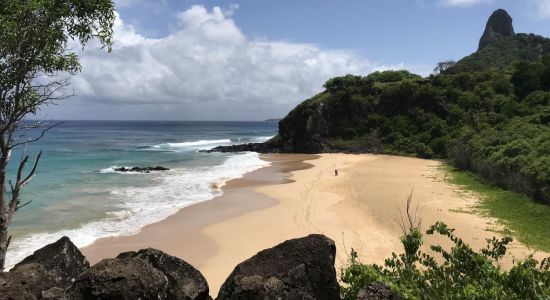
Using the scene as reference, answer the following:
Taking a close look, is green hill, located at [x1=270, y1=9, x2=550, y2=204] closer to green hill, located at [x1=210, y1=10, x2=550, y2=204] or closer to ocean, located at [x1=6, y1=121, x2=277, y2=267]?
green hill, located at [x1=210, y1=10, x2=550, y2=204]

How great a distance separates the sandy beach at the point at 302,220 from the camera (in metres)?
16.9

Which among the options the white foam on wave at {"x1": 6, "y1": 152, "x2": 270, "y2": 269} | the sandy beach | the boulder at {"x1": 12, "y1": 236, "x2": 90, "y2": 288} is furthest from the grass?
the white foam on wave at {"x1": 6, "y1": 152, "x2": 270, "y2": 269}

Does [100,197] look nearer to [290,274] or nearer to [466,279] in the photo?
[290,274]

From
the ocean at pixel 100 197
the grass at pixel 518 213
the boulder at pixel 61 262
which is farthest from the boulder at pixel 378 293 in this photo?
the ocean at pixel 100 197

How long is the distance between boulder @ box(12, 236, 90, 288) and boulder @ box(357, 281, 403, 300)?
168 inches

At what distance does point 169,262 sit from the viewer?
6383 mm

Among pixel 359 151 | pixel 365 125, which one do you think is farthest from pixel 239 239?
pixel 365 125

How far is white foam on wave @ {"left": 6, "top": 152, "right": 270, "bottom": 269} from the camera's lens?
18.6m

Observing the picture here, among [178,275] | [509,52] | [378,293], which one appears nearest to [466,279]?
[378,293]

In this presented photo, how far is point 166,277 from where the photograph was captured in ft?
19.4

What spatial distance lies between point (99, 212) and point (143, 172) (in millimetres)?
19928

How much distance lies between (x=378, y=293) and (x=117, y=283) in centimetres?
309

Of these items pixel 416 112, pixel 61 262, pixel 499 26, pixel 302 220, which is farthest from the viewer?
pixel 499 26

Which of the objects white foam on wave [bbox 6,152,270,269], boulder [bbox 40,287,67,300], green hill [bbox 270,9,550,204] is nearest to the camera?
boulder [bbox 40,287,67,300]
